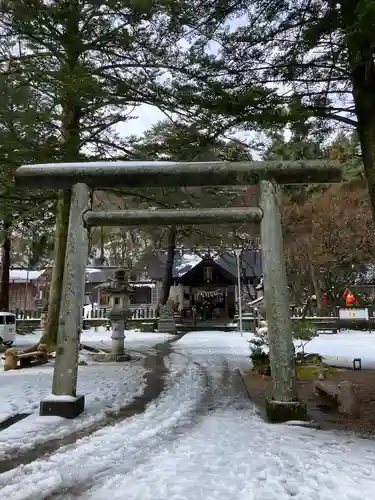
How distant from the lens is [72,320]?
18.3 feet

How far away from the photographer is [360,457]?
157 inches

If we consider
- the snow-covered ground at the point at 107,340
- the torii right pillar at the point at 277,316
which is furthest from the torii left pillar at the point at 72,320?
the snow-covered ground at the point at 107,340

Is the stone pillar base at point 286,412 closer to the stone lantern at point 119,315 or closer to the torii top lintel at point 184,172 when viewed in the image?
the torii top lintel at point 184,172

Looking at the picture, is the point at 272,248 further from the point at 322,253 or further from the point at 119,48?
the point at 322,253

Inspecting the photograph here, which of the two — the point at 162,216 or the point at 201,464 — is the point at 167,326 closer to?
the point at 162,216

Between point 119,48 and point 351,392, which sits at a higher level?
point 119,48

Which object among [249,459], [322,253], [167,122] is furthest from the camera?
[322,253]

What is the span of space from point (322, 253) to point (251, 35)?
17.0 m

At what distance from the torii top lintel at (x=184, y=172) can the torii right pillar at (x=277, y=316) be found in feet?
0.72

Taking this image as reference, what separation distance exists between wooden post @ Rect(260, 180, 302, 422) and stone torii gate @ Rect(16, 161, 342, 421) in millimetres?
12

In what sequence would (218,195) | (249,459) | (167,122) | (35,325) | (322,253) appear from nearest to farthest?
(249,459) < (167,122) < (218,195) < (322,253) < (35,325)

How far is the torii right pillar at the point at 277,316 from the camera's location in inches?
205

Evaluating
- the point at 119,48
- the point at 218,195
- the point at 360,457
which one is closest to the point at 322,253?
the point at 218,195

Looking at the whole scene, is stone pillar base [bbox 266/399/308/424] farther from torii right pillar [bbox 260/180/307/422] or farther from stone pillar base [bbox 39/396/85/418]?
stone pillar base [bbox 39/396/85/418]
